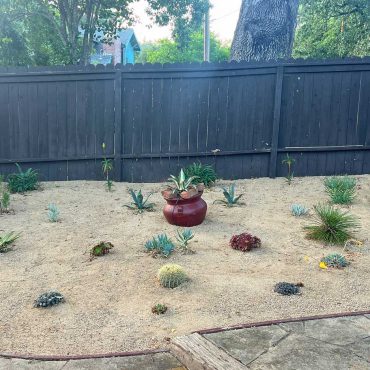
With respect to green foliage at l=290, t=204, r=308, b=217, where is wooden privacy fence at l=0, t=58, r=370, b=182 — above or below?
above

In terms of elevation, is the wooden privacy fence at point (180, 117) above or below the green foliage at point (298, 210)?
above

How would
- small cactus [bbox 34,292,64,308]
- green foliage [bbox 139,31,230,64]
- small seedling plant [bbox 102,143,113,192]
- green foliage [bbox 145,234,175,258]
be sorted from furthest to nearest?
green foliage [bbox 139,31,230,64] → small seedling plant [bbox 102,143,113,192] → green foliage [bbox 145,234,175,258] → small cactus [bbox 34,292,64,308]

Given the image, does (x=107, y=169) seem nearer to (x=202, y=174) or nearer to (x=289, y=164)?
(x=202, y=174)

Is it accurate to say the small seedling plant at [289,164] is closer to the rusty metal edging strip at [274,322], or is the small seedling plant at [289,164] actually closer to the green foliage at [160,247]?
the green foliage at [160,247]

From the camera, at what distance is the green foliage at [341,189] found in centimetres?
755

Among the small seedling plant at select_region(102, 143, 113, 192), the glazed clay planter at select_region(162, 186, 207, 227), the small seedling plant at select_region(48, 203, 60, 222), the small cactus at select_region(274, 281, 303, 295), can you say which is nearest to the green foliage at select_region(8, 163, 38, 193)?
the small seedling plant at select_region(102, 143, 113, 192)

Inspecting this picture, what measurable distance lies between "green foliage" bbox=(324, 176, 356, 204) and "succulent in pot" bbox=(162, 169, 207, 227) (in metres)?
2.31

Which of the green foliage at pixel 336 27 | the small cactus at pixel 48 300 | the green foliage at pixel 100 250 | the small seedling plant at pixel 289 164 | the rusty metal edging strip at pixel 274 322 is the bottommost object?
the small cactus at pixel 48 300

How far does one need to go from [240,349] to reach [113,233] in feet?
10.8

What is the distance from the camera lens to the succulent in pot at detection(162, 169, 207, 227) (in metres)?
6.62

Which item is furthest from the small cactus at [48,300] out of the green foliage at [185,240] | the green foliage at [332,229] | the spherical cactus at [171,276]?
the green foliage at [332,229]

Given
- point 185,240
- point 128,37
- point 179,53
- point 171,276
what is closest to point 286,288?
point 171,276

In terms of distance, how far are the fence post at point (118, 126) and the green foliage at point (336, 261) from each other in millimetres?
4751

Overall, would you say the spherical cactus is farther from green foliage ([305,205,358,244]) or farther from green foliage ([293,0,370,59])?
green foliage ([293,0,370,59])
